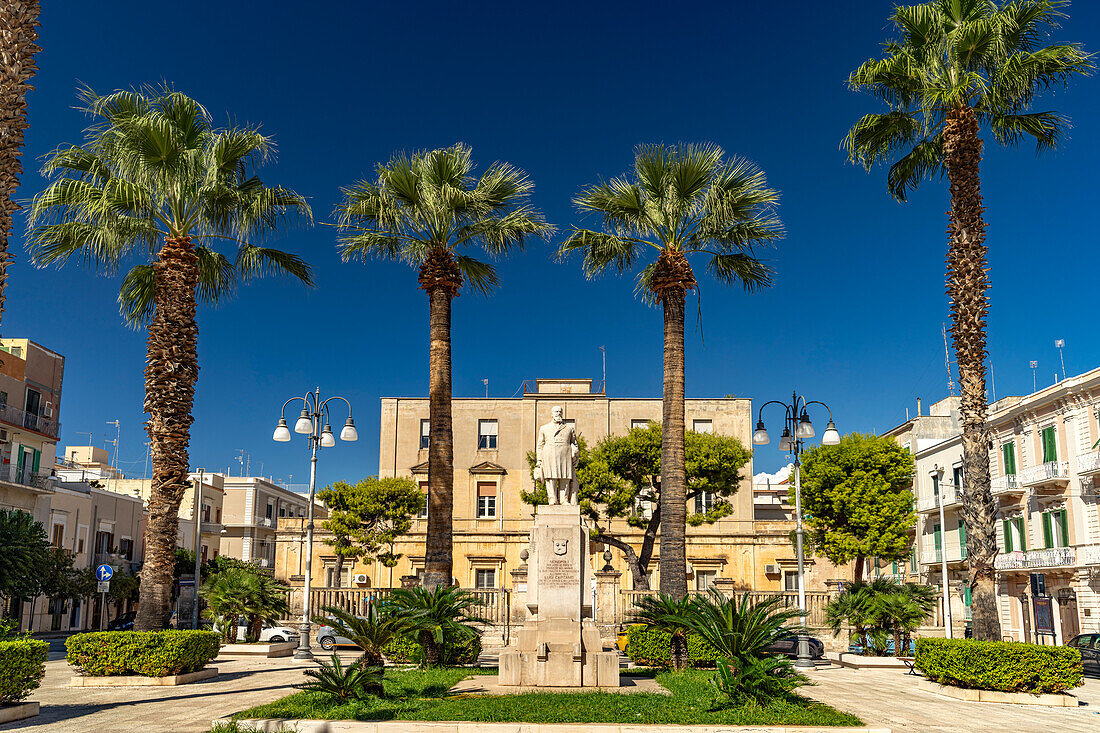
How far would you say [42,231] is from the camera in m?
18.7

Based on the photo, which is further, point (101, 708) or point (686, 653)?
point (686, 653)

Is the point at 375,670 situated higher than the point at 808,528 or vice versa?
the point at 808,528

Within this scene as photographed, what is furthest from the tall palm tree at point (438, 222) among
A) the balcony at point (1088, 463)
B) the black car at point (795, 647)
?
the balcony at point (1088, 463)

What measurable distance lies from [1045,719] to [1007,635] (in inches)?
1195

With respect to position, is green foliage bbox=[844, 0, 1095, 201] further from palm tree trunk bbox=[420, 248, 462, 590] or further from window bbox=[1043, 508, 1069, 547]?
window bbox=[1043, 508, 1069, 547]

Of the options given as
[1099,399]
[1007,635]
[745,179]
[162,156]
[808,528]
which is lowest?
[1007,635]

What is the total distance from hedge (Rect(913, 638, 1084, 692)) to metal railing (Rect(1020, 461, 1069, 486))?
23.2m

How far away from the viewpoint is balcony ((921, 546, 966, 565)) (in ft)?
146

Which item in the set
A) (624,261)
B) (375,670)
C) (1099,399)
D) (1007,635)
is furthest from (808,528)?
(375,670)

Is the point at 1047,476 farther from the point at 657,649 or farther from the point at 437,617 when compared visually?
the point at 437,617

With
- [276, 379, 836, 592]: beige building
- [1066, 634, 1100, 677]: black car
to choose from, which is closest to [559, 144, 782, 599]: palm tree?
[1066, 634, 1100, 677]: black car

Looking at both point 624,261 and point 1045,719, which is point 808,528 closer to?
point 624,261

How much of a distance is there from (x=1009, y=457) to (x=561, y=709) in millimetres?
35523

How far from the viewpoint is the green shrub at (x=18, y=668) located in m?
12.6
